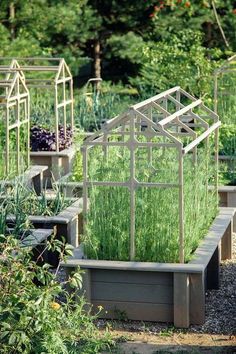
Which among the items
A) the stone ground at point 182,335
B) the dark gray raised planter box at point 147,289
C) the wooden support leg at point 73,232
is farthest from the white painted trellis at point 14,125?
the stone ground at point 182,335

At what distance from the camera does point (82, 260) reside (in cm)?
A: 695

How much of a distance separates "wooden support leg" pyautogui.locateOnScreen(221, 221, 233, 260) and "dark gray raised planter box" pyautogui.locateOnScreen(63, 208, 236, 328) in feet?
4.33

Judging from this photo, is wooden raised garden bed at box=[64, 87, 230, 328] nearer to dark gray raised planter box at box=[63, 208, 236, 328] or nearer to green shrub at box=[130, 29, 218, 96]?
dark gray raised planter box at box=[63, 208, 236, 328]

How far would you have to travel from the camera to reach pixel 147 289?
685 cm

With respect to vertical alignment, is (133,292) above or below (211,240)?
below

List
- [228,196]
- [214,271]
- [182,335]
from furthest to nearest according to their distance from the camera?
[228,196]
[214,271]
[182,335]

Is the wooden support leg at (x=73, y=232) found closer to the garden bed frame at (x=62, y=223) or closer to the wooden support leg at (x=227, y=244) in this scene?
the garden bed frame at (x=62, y=223)

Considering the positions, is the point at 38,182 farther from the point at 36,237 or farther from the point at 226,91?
the point at 226,91

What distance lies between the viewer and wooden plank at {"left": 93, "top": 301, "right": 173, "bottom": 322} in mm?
6859

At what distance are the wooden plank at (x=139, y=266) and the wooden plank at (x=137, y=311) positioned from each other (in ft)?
0.89

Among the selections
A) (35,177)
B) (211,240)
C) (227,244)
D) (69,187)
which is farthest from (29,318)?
(35,177)

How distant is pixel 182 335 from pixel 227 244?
181 cm

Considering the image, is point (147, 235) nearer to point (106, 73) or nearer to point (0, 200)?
point (0, 200)

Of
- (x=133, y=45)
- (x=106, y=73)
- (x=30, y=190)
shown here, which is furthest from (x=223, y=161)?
(x=106, y=73)
